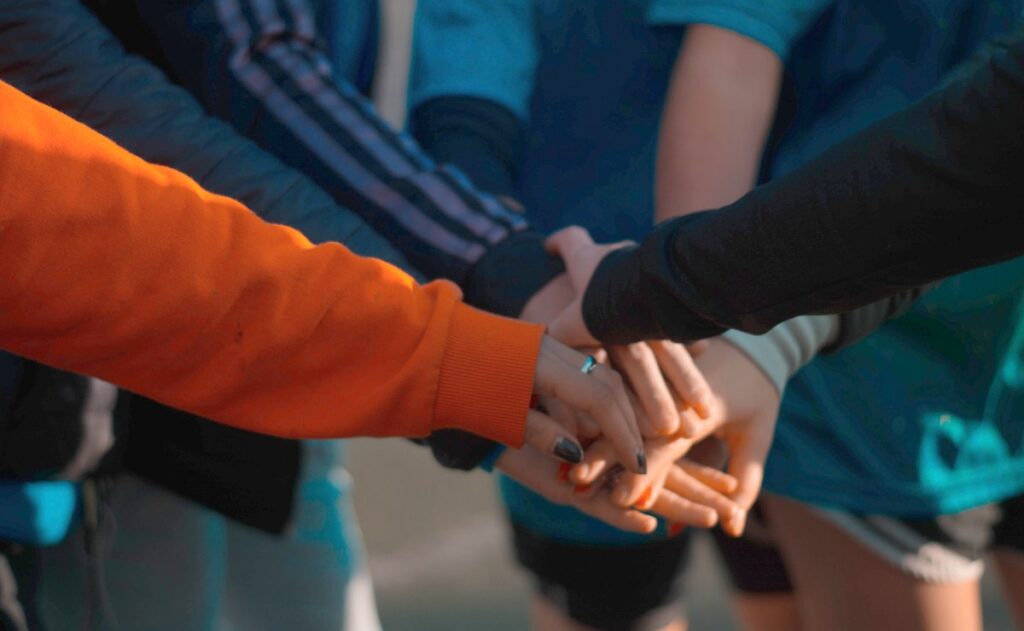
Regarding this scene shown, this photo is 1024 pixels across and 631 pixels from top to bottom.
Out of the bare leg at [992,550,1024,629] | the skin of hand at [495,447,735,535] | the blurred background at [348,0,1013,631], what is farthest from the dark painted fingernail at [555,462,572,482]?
the blurred background at [348,0,1013,631]

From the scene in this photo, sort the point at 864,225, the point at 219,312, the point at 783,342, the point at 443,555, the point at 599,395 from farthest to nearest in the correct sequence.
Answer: the point at 443,555 < the point at 783,342 < the point at 599,395 < the point at 219,312 < the point at 864,225

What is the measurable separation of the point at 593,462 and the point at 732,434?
0.44 feet

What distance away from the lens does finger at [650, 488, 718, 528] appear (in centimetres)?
106

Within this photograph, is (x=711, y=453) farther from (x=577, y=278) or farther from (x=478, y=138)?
(x=478, y=138)

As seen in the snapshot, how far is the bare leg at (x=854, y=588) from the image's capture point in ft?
3.64

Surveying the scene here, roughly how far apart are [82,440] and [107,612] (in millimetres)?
220

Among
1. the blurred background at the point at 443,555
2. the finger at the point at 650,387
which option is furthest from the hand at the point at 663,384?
the blurred background at the point at 443,555

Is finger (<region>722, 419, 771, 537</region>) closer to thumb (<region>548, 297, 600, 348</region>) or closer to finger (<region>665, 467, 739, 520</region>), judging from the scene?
finger (<region>665, 467, 739, 520</region>)

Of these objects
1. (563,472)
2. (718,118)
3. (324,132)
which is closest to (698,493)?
(563,472)

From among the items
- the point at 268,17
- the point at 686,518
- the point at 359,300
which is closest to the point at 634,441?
the point at 686,518

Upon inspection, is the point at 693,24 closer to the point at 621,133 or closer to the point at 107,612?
the point at 621,133

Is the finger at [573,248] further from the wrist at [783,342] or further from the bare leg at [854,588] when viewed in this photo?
the bare leg at [854,588]

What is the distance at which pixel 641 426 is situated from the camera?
1.03 meters

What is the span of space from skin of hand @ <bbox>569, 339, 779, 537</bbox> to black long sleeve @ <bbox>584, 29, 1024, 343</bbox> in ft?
0.59
